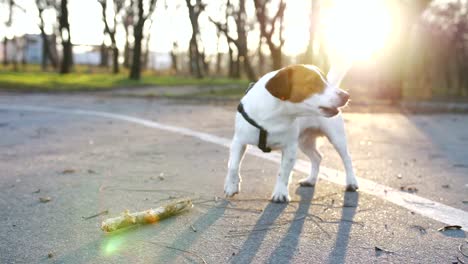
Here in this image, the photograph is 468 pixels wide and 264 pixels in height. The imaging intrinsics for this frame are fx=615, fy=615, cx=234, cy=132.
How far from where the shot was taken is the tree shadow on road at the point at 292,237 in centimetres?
346

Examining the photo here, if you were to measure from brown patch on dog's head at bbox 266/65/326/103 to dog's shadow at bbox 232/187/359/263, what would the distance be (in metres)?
0.87

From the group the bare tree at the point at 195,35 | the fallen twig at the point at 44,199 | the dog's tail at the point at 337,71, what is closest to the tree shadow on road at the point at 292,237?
the dog's tail at the point at 337,71

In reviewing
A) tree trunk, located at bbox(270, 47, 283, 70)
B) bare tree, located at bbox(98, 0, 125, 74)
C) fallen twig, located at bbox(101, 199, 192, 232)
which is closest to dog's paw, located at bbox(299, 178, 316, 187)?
fallen twig, located at bbox(101, 199, 192, 232)

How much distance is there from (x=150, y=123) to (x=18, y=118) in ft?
9.18

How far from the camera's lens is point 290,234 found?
395 centimetres

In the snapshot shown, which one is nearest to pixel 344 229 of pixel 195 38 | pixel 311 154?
pixel 311 154

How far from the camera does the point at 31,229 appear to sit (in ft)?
13.1

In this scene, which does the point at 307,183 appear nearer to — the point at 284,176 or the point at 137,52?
the point at 284,176

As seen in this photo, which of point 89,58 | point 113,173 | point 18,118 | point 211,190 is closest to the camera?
point 211,190

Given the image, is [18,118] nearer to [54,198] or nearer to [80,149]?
[80,149]

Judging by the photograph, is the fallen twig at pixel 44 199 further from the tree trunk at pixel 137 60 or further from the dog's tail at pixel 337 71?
the tree trunk at pixel 137 60

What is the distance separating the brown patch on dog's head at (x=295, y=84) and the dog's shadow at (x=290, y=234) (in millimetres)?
867

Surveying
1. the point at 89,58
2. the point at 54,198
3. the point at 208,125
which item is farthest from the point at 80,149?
the point at 89,58

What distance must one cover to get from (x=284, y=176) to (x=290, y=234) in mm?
1074
